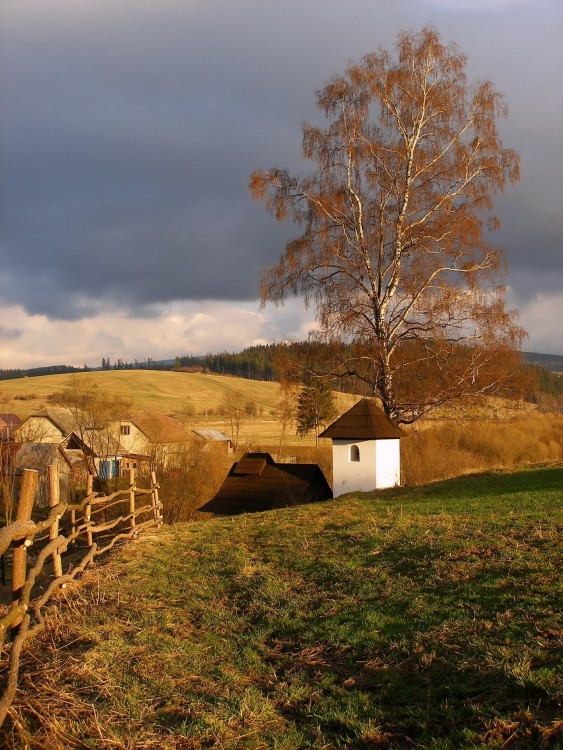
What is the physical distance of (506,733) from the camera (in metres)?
3.76

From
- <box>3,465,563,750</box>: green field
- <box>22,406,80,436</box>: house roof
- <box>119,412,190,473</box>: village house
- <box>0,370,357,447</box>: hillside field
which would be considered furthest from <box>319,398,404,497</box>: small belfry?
<box>0,370,357,447</box>: hillside field

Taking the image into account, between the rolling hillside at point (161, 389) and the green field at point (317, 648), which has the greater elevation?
the rolling hillside at point (161, 389)

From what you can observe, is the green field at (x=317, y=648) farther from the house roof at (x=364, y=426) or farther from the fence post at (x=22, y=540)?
the house roof at (x=364, y=426)

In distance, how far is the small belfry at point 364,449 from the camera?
1508cm

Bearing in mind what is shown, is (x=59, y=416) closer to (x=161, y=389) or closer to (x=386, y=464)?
(x=386, y=464)

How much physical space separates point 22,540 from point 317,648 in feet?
8.86

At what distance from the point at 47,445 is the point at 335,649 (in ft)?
120

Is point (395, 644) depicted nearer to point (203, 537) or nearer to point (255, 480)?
point (203, 537)

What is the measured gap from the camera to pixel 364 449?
1529 cm

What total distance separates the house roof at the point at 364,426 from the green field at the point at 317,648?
19.0 feet

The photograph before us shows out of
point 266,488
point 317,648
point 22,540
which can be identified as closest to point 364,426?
point 266,488

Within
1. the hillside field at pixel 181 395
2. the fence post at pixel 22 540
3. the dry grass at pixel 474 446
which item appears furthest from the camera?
the hillside field at pixel 181 395

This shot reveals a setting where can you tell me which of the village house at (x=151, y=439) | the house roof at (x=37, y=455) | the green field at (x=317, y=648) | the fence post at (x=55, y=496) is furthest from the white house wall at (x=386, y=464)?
the house roof at (x=37, y=455)

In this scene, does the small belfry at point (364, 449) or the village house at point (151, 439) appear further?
the village house at point (151, 439)
